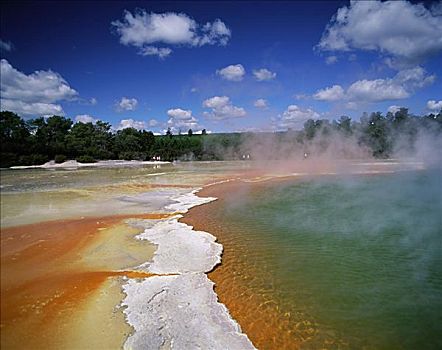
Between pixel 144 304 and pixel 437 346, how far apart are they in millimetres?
4587

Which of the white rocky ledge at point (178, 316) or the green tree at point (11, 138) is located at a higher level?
the green tree at point (11, 138)

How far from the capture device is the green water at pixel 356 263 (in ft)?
16.9

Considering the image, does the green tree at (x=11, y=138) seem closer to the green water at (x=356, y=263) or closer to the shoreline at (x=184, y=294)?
the shoreline at (x=184, y=294)

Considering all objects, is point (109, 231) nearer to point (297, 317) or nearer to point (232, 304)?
point (232, 304)

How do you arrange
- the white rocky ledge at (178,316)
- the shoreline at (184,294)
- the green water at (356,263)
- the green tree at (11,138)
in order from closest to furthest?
the green tree at (11,138) → the white rocky ledge at (178,316) → the shoreline at (184,294) → the green water at (356,263)

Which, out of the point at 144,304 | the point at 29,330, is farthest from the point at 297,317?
the point at 29,330

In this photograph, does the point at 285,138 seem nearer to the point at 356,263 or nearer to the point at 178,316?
the point at 356,263

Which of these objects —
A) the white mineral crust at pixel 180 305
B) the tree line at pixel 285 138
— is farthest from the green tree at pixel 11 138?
the tree line at pixel 285 138

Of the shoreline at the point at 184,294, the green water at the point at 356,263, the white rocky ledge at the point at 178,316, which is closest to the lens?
the white rocky ledge at the point at 178,316

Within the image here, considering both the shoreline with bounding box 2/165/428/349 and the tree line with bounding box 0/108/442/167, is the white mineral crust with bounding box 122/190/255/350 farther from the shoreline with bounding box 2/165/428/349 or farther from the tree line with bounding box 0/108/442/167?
the tree line with bounding box 0/108/442/167

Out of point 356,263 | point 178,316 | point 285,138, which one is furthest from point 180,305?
point 285,138

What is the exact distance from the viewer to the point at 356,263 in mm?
7656

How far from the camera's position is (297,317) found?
534cm

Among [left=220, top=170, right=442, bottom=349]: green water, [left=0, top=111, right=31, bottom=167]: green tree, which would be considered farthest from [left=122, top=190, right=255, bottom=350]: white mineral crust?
[left=0, top=111, right=31, bottom=167]: green tree
